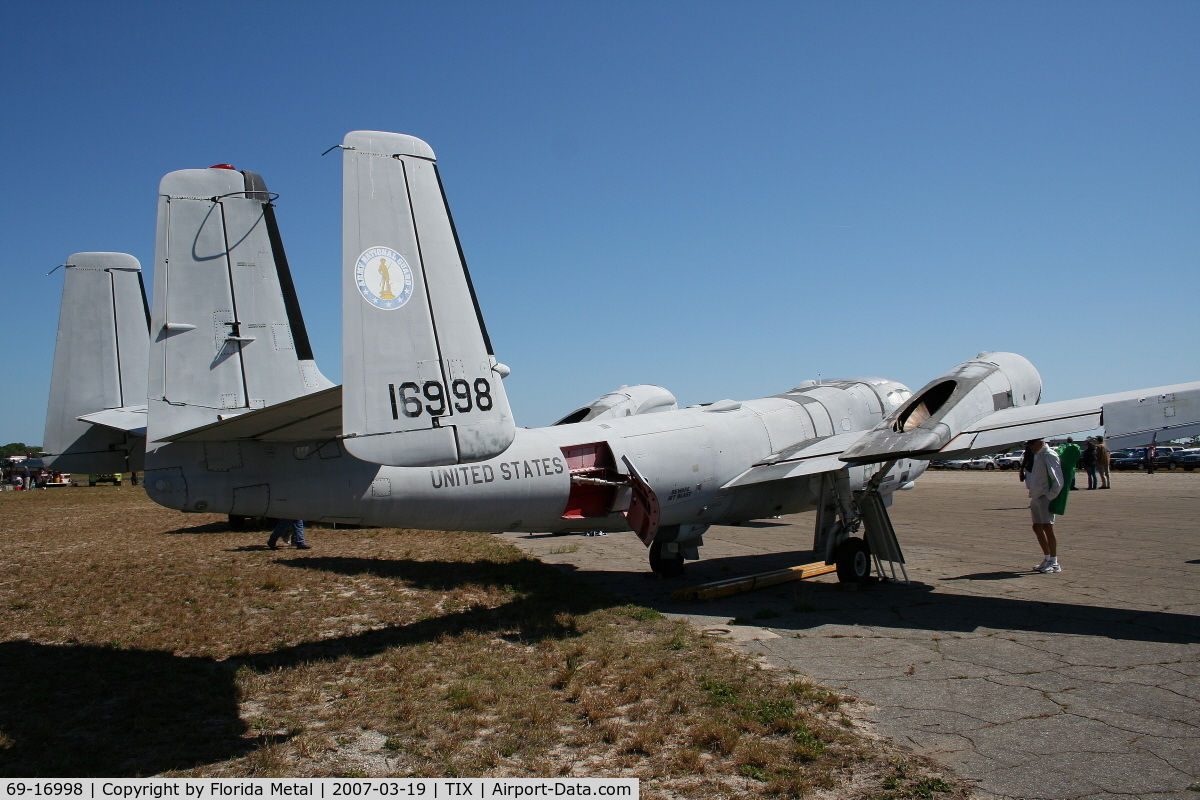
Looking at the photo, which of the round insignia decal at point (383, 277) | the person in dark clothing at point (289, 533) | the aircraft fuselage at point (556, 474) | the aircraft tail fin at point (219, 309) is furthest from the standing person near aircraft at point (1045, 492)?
the person in dark clothing at point (289, 533)

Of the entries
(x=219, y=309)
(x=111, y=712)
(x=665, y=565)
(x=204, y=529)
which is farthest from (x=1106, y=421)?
(x=204, y=529)

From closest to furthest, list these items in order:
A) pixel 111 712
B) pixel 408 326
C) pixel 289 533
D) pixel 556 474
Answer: pixel 111 712
pixel 408 326
pixel 556 474
pixel 289 533

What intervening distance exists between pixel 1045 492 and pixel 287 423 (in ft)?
35.8

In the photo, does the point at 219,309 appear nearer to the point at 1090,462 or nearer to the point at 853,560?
the point at 853,560

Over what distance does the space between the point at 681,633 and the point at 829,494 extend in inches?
167

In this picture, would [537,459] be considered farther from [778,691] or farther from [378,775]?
[378,775]

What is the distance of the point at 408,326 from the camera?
6.39 meters

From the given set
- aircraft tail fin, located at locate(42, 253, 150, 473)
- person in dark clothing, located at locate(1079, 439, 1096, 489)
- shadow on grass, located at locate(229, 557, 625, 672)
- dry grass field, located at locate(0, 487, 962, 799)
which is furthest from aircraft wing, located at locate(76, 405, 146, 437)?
person in dark clothing, located at locate(1079, 439, 1096, 489)

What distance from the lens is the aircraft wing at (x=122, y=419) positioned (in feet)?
28.1

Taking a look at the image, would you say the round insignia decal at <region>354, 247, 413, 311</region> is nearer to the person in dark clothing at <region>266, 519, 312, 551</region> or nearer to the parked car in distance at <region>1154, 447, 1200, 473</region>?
the person in dark clothing at <region>266, 519, 312, 551</region>

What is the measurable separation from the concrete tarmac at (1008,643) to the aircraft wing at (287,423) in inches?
191

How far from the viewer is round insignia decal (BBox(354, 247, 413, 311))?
6.16 m

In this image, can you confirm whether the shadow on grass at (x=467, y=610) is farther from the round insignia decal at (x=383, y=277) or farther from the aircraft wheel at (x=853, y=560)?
the round insignia decal at (x=383, y=277)

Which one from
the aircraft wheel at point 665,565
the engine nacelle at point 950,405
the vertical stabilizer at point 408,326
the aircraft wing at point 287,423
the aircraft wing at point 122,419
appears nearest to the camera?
the aircraft wing at point 287,423
